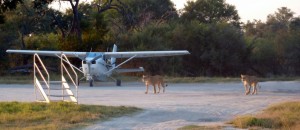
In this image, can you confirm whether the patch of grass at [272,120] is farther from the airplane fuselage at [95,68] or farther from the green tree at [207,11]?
the green tree at [207,11]

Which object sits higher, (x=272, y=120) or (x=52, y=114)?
(x=52, y=114)

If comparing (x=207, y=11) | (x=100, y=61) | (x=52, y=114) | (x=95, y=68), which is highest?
(x=207, y=11)

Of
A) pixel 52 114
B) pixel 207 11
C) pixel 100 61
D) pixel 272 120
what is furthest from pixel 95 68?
pixel 207 11

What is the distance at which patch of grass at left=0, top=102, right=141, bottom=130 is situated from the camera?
1619 centimetres

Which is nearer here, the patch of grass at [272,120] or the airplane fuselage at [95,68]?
the patch of grass at [272,120]

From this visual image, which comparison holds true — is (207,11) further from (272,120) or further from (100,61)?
(272,120)

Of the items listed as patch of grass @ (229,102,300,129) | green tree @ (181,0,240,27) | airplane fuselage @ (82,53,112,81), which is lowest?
patch of grass @ (229,102,300,129)

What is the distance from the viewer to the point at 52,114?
17.9 meters

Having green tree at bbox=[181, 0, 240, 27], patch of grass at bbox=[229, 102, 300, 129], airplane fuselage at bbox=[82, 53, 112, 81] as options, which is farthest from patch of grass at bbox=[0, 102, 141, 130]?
green tree at bbox=[181, 0, 240, 27]

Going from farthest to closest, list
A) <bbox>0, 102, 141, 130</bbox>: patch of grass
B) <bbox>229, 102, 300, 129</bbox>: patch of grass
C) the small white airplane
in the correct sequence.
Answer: the small white airplane → <bbox>0, 102, 141, 130</bbox>: patch of grass → <bbox>229, 102, 300, 129</bbox>: patch of grass

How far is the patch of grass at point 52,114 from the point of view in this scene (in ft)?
53.1

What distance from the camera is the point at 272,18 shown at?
94.1 m

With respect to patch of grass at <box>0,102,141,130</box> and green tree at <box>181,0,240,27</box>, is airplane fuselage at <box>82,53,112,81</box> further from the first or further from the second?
green tree at <box>181,0,240,27</box>

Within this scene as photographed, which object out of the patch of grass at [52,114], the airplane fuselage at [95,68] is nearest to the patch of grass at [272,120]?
the patch of grass at [52,114]
